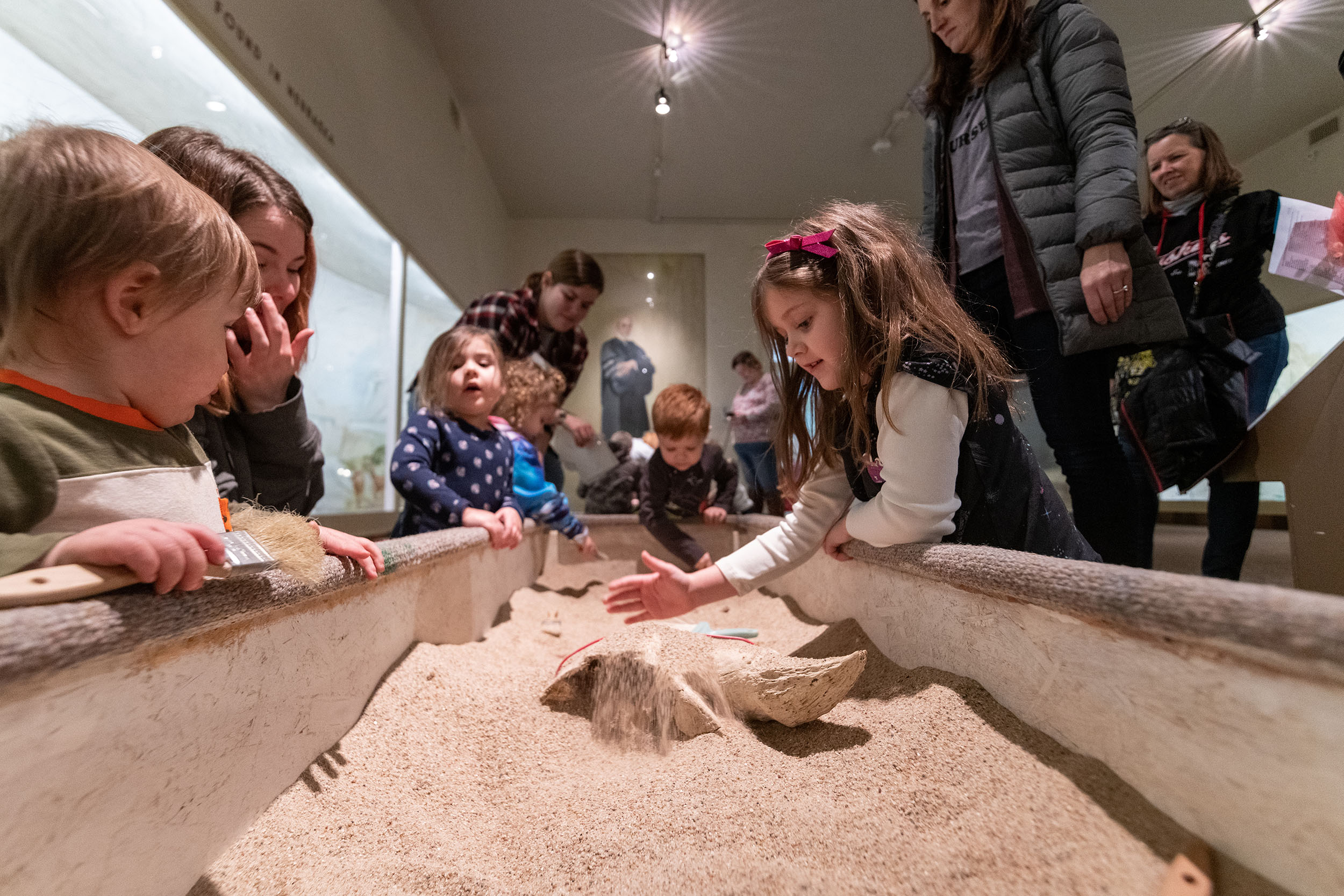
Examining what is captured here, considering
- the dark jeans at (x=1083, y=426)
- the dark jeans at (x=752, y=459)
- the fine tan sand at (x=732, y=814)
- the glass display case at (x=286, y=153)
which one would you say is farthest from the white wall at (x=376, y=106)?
the dark jeans at (x=752, y=459)

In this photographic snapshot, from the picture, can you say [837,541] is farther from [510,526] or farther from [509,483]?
[509,483]

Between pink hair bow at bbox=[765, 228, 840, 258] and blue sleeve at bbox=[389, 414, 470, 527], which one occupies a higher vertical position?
pink hair bow at bbox=[765, 228, 840, 258]

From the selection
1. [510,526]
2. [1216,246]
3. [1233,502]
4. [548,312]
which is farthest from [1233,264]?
[548,312]

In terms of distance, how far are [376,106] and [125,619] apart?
3.51 metres

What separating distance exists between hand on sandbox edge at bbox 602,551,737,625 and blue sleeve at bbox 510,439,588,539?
152 cm

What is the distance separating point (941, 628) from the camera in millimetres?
946

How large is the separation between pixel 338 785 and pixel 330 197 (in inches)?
111

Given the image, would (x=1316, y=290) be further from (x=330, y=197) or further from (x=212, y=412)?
(x=330, y=197)

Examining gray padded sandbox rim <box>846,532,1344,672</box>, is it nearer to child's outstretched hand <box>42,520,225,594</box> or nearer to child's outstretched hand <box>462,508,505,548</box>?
child's outstretched hand <box>42,520,225,594</box>

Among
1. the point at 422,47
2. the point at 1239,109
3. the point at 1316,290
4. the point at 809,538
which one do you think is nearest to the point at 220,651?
the point at 809,538

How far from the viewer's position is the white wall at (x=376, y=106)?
2098mm

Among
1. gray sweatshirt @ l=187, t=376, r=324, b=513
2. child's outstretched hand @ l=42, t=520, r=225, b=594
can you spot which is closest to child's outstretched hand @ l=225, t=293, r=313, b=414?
gray sweatshirt @ l=187, t=376, r=324, b=513

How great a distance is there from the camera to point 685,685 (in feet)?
3.33

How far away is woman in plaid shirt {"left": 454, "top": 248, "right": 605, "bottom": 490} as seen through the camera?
3020mm
